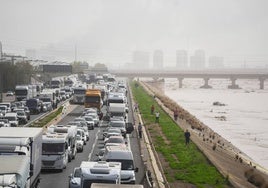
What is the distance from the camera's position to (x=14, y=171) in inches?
639

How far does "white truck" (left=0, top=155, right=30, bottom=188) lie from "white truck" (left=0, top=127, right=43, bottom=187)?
3.41 feet

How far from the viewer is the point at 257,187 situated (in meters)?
35.3

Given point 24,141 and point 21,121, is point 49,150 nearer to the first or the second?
point 24,141

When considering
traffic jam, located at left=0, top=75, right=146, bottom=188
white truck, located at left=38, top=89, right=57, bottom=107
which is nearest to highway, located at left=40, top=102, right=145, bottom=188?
traffic jam, located at left=0, top=75, right=146, bottom=188

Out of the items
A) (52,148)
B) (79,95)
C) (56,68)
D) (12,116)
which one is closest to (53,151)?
(52,148)

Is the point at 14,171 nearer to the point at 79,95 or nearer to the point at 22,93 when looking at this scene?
the point at 22,93

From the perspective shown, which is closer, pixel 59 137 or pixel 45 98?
pixel 59 137

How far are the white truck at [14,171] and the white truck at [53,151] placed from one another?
385 inches

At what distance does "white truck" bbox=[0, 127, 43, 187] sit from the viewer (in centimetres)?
1991

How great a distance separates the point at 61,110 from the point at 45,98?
4.70m

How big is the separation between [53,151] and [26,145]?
8.16 metres

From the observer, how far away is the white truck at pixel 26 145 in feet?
65.3

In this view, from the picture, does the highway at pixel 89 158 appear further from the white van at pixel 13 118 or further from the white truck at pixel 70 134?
the white van at pixel 13 118

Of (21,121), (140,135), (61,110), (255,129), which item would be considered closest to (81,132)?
(140,135)
